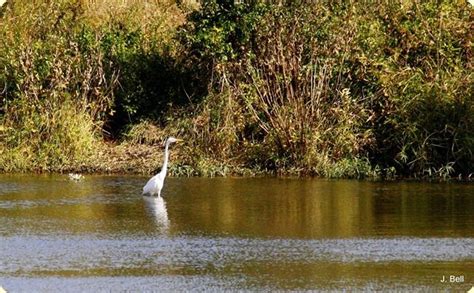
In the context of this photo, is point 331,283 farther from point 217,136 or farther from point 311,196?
point 217,136

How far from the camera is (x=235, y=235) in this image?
13734 millimetres

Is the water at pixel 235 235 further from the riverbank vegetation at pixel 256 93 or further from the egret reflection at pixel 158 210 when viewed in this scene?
the riverbank vegetation at pixel 256 93

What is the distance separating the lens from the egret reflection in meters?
14.6

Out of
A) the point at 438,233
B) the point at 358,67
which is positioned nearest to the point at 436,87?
the point at 358,67

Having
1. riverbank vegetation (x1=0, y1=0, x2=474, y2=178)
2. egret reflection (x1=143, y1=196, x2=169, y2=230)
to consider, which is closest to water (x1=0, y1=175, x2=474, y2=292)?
egret reflection (x1=143, y1=196, x2=169, y2=230)

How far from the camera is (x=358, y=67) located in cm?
2092

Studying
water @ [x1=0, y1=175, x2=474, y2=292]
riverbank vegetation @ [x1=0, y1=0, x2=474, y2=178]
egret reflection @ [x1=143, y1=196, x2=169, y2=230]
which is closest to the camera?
water @ [x1=0, y1=175, x2=474, y2=292]

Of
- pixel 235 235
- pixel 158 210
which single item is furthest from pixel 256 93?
pixel 235 235

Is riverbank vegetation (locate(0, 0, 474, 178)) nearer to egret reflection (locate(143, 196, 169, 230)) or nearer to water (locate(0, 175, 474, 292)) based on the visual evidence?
water (locate(0, 175, 474, 292))

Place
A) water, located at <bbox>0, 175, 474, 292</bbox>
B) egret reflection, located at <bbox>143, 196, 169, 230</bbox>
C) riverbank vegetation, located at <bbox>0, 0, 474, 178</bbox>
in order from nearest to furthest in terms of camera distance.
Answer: water, located at <bbox>0, 175, 474, 292</bbox> < egret reflection, located at <bbox>143, 196, 169, 230</bbox> < riverbank vegetation, located at <bbox>0, 0, 474, 178</bbox>

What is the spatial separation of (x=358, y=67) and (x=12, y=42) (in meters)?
6.65

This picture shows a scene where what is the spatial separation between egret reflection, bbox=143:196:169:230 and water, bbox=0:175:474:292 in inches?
0.9

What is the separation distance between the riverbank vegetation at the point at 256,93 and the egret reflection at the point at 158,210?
3047 mm

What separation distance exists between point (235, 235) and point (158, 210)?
7.03 feet
